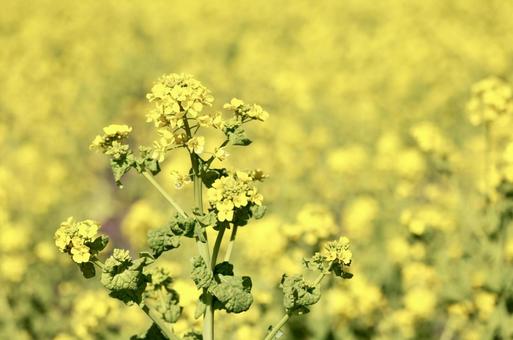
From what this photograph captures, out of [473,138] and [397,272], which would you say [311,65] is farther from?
[397,272]

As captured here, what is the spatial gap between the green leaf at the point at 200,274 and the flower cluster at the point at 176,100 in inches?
14.9

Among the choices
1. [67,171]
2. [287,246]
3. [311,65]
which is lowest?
[287,246]

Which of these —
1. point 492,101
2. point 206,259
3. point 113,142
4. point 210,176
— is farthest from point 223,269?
point 492,101

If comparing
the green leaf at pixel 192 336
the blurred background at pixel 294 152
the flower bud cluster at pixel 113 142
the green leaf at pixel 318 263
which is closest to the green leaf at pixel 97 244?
the flower bud cluster at pixel 113 142

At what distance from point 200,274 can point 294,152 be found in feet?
16.7

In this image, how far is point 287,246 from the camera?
447 cm

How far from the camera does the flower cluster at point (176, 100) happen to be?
6.48ft

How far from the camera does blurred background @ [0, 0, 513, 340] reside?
4.10 meters

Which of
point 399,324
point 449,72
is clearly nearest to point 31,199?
point 399,324

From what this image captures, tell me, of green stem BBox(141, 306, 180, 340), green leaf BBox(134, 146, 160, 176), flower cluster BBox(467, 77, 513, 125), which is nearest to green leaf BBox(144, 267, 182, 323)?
green stem BBox(141, 306, 180, 340)

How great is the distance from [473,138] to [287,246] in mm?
4219

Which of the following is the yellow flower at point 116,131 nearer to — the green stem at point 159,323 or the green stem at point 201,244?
the green stem at point 201,244

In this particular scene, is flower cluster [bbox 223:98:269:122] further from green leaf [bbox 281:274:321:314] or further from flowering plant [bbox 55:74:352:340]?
green leaf [bbox 281:274:321:314]

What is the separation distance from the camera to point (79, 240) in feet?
6.29
